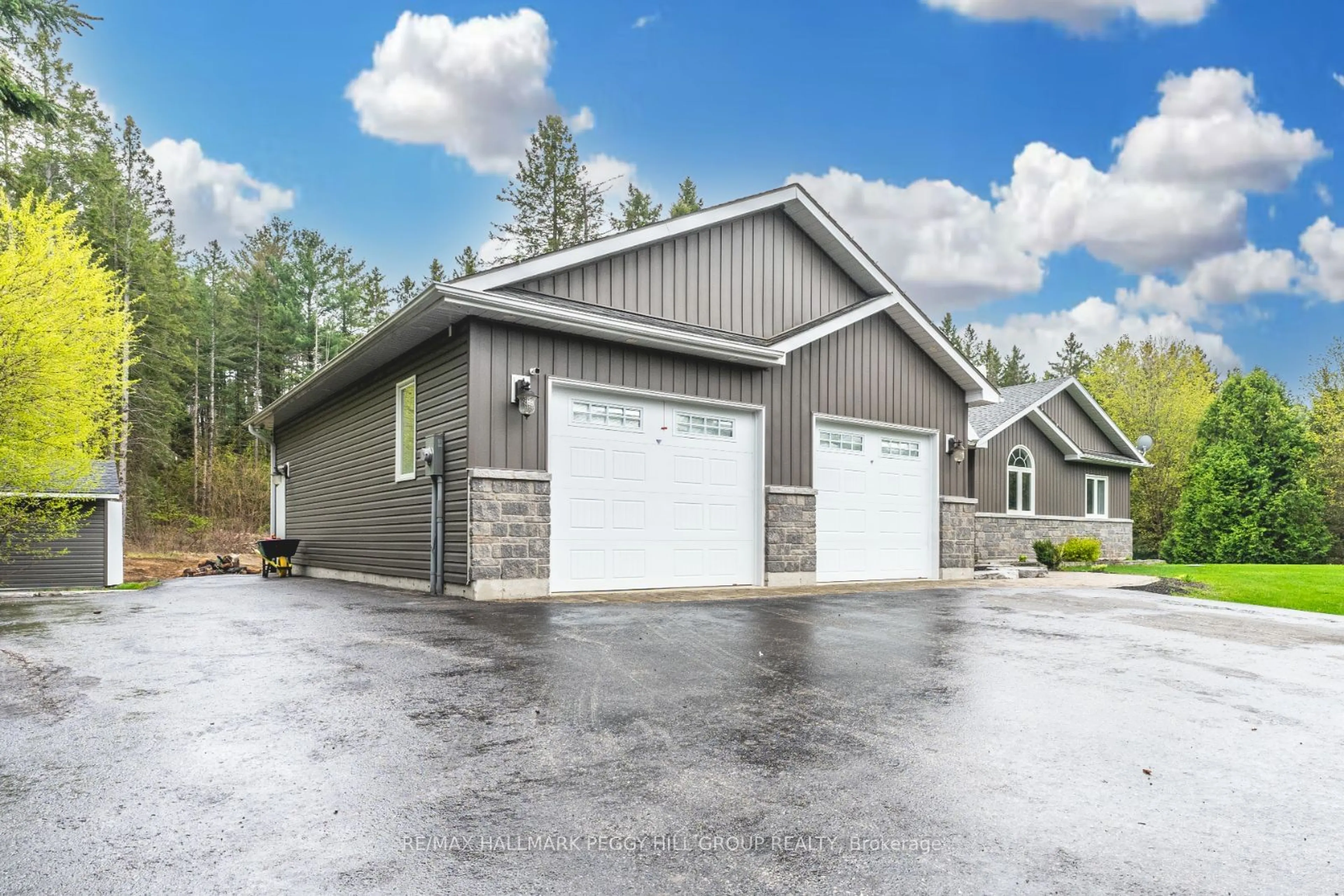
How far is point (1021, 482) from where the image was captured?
1844cm

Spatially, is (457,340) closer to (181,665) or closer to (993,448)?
(181,665)

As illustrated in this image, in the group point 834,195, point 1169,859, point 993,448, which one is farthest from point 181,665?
point 834,195

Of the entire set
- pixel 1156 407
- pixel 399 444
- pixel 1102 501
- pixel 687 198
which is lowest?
pixel 1102 501

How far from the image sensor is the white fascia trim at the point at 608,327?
7.69 metres

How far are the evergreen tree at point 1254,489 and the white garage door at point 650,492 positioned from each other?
18.9 metres

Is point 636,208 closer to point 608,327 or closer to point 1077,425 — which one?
point 1077,425

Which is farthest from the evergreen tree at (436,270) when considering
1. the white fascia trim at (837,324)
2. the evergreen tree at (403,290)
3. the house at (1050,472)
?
the white fascia trim at (837,324)

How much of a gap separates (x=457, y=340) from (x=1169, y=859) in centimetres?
776

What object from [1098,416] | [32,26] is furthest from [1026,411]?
[32,26]

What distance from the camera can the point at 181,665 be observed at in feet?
14.3

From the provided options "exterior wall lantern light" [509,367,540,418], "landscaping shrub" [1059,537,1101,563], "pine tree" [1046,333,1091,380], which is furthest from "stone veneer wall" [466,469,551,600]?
"pine tree" [1046,333,1091,380]

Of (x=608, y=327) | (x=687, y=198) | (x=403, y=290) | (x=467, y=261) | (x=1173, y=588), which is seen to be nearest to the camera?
(x=608, y=327)

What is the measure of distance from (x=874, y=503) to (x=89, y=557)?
1657cm

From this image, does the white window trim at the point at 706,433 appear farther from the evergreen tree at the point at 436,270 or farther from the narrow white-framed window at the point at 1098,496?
the evergreen tree at the point at 436,270
